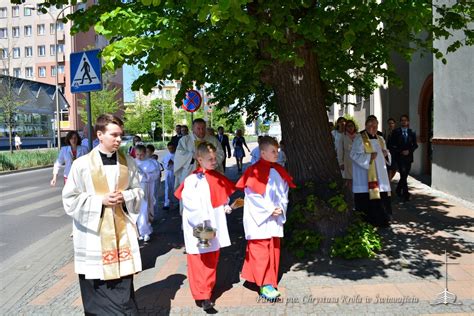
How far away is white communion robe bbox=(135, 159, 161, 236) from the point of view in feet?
23.2

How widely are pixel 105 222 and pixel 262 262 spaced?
1.80 metres

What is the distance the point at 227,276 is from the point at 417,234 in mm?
3273

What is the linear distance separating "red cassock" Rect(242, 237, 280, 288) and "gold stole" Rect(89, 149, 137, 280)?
149 cm

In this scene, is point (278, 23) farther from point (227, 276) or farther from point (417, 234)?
point (417, 234)

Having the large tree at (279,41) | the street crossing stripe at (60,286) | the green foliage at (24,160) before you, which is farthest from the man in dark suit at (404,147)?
the green foliage at (24,160)

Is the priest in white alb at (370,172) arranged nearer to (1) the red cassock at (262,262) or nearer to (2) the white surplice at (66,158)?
(1) the red cassock at (262,262)

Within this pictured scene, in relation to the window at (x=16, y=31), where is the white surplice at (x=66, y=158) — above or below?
below

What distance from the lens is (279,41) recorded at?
518 cm

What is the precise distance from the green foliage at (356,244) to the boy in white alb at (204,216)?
172 cm

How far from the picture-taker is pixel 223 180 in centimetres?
473

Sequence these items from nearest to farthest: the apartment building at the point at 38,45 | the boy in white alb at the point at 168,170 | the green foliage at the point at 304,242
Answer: the green foliage at the point at 304,242, the boy in white alb at the point at 168,170, the apartment building at the point at 38,45

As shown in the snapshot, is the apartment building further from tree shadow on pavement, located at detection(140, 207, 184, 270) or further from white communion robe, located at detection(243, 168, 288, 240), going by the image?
white communion robe, located at detection(243, 168, 288, 240)

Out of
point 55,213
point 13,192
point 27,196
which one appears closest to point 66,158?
point 55,213

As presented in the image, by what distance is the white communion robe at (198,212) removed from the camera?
450 centimetres
